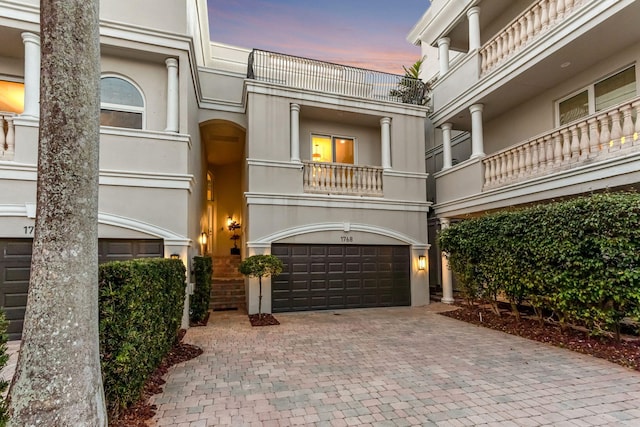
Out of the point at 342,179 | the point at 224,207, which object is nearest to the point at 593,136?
the point at 342,179

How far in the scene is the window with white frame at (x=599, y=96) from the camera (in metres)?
7.89

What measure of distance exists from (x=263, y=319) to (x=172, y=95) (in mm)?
5959

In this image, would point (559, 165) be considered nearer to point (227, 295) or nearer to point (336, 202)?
point (336, 202)

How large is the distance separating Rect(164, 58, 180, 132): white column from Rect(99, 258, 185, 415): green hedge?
4814 mm

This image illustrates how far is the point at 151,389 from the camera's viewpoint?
435cm

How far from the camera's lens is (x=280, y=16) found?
16234 millimetres

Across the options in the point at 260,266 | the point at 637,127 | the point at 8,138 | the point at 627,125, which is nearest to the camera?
the point at 637,127

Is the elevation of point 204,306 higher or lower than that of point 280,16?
lower

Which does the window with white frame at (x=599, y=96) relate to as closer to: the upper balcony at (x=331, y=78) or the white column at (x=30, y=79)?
the upper balcony at (x=331, y=78)

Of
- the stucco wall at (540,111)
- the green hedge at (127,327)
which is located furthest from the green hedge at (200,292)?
the stucco wall at (540,111)

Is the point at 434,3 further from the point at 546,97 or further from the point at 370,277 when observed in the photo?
the point at 370,277

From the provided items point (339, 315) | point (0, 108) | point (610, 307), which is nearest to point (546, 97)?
point (610, 307)

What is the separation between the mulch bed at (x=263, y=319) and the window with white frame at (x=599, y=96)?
368 inches

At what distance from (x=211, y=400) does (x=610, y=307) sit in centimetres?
650
